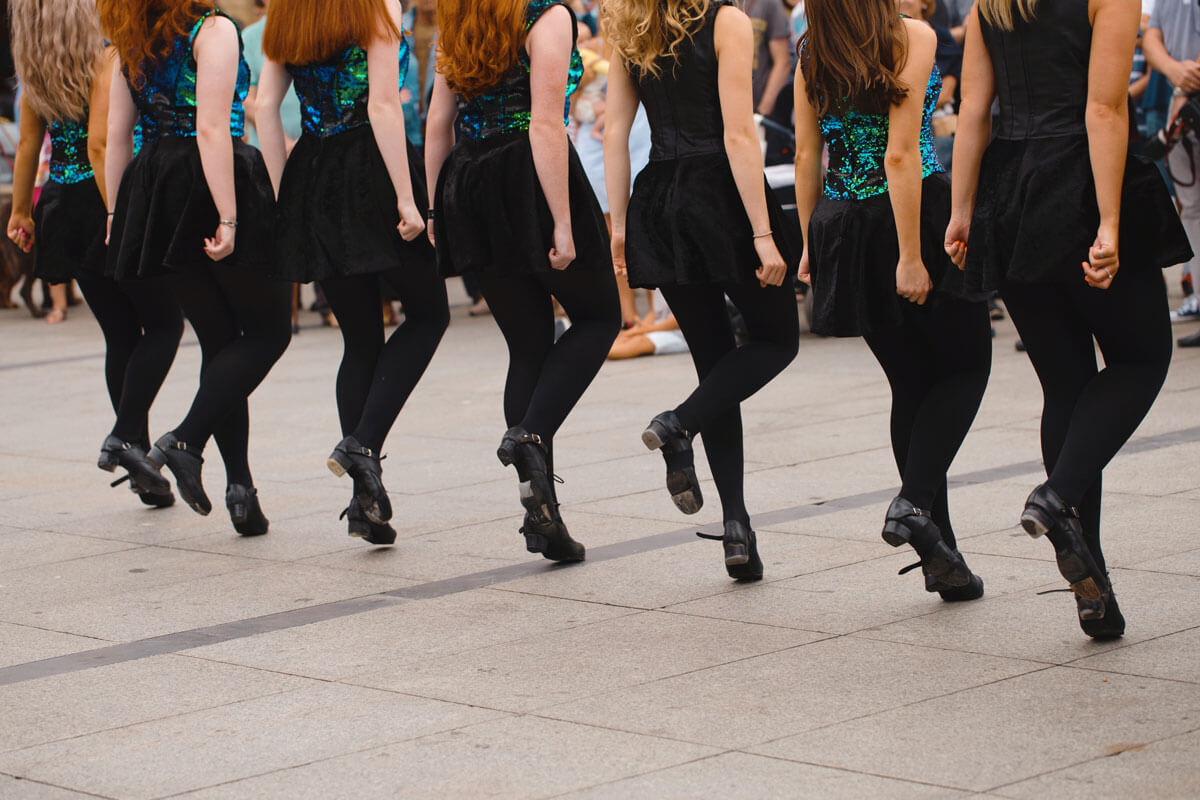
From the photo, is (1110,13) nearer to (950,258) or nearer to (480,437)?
(950,258)

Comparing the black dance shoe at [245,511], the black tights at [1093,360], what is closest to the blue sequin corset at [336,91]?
the black dance shoe at [245,511]

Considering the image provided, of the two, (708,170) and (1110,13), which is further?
(708,170)

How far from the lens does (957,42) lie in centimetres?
1076

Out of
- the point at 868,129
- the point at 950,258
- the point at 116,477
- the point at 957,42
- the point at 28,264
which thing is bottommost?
the point at 28,264

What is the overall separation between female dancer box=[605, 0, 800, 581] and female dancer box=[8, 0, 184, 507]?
225 cm

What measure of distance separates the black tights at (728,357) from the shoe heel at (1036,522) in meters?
1.19

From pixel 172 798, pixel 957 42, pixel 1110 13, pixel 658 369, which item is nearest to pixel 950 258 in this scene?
pixel 1110 13

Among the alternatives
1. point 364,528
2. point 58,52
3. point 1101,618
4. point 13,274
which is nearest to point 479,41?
point 364,528

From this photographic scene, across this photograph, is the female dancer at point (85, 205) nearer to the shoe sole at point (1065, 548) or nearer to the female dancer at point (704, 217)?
the female dancer at point (704, 217)

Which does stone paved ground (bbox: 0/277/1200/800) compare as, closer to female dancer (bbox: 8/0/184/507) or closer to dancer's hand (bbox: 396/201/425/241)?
female dancer (bbox: 8/0/184/507)

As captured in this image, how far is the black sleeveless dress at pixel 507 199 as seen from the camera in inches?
217

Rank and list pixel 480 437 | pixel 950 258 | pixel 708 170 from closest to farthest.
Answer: pixel 950 258 < pixel 708 170 < pixel 480 437

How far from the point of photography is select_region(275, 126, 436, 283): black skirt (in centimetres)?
577

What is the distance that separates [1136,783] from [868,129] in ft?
6.77
